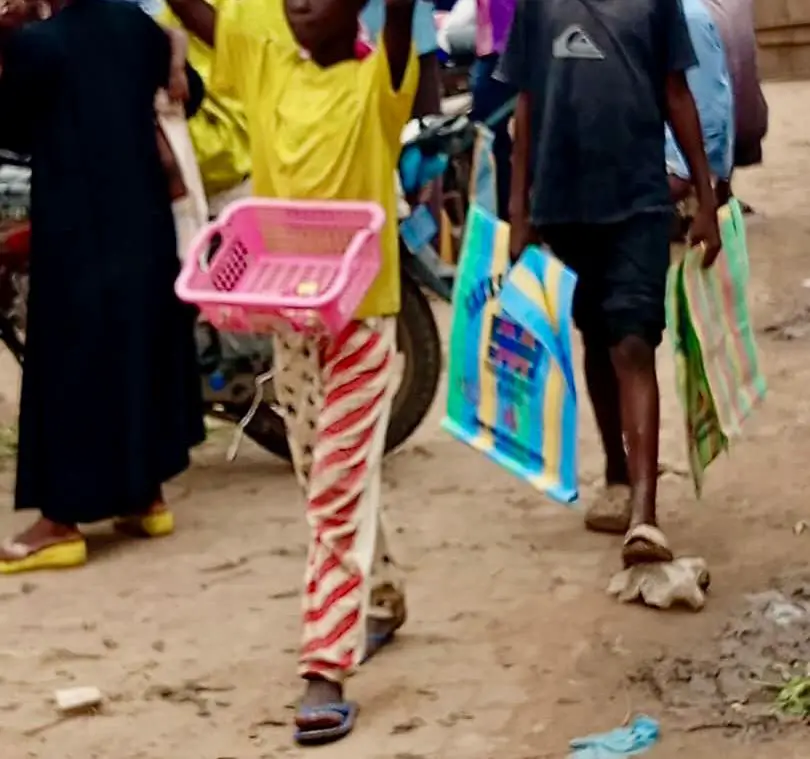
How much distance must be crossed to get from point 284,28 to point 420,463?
2.52m

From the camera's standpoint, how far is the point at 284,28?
3.77 meters

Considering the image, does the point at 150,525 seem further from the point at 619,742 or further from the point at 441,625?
the point at 619,742

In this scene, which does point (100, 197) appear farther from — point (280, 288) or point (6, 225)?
point (280, 288)

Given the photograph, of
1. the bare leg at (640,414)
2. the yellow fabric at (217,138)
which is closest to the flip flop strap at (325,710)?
the bare leg at (640,414)

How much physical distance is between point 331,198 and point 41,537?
6.15ft

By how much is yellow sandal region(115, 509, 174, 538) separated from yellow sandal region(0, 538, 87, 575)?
10.3 inches

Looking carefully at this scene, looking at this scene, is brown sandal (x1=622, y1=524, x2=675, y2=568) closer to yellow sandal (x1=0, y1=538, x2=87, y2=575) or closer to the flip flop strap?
the flip flop strap

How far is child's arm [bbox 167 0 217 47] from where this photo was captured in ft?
13.2

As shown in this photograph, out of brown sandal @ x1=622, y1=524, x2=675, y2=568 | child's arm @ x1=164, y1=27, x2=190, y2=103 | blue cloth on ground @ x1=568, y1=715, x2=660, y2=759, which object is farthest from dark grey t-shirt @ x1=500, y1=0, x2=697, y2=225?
blue cloth on ground @ x1=568, y1=715, x2=660, y2=759

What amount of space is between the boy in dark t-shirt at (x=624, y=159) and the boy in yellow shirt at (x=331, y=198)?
101 cm

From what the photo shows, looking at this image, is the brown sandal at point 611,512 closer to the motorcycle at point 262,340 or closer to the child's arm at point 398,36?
the motorcycle at point 262,340

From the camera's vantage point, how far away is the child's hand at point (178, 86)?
490cm

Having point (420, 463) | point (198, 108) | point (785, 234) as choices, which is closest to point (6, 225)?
point (198, 108)

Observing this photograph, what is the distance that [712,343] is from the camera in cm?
495
